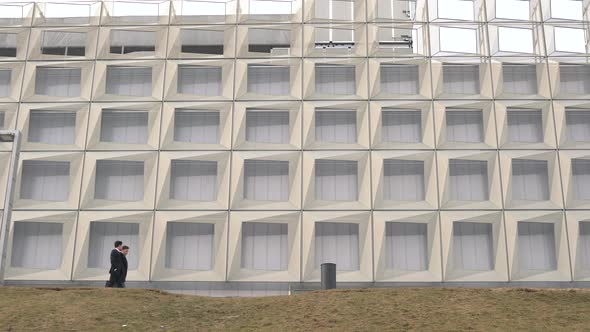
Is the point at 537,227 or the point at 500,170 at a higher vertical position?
the point at 500,170

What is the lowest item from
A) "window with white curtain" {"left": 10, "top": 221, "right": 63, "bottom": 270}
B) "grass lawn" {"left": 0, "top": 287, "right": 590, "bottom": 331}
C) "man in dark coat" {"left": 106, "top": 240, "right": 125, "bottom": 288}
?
"grass lawn" {"left": 0, "top": 287, "right": 590, "bottom": 331}

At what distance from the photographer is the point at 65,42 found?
44344 mm

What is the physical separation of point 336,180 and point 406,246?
5.16 meters

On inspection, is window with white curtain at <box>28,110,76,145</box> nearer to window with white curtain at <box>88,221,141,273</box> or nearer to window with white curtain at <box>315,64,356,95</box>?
window with white curtain at <box>88,221,141,273</box>

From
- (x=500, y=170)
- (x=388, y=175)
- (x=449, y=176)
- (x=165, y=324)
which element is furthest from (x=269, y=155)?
(x=165, y=324)

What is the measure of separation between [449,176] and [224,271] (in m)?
13.2

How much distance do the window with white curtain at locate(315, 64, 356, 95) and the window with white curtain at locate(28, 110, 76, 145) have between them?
46.3 ft

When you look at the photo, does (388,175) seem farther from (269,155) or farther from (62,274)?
(62,274)

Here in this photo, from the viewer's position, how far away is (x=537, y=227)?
39.9 metres

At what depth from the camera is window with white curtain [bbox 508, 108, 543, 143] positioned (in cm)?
4153

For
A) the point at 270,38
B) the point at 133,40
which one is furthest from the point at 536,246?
the point at 133,40

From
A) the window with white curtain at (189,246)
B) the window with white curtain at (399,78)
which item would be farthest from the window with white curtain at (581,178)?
the window with white curtain at (189,246)

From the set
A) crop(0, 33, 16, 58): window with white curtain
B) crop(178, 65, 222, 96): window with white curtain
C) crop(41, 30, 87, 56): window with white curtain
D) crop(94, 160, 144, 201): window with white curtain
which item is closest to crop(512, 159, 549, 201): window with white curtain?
crop(178, 65, 222, 96): window with white curtain

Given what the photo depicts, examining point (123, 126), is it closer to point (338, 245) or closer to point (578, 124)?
point (338, 245)
